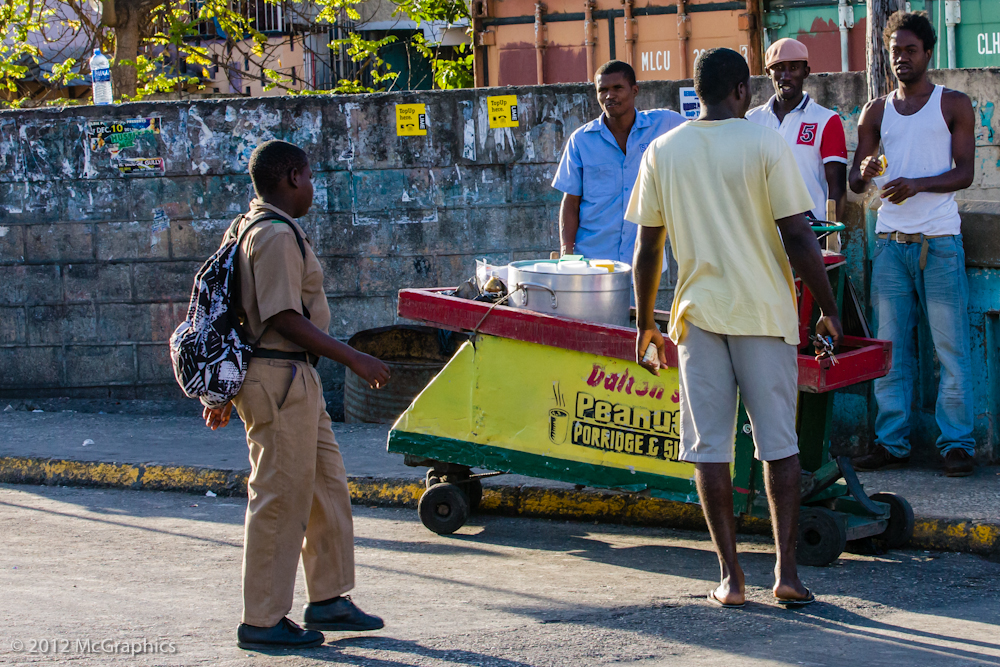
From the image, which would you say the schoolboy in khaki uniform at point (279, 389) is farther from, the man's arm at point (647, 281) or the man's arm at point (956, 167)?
the man's arm at point (956, 167)

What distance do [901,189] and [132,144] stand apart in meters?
5.27

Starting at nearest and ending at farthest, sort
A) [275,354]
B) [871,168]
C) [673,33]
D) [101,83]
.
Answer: [275,354] < [871,168] < [101,83] < [673,33]

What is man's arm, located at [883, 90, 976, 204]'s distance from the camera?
5.24 meters

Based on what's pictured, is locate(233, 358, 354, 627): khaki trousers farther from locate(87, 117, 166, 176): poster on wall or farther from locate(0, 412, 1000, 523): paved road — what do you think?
locate(87, 117, 166, 176): poster on wall

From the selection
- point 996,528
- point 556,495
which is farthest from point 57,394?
point 996,528

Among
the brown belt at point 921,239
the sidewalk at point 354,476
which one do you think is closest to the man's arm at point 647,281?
the sidewalk at point 354,476

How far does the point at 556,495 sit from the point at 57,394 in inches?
175

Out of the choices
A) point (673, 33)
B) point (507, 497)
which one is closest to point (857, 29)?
point (673, 33)

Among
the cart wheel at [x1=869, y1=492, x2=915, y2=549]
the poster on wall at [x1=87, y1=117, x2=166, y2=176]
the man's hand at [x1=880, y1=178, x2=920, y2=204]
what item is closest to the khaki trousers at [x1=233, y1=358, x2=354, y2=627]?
the cart wheel at [x1=869, y1=492, x2=915, y2=549]

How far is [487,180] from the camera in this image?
24.8 ft

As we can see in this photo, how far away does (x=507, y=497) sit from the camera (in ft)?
18.3

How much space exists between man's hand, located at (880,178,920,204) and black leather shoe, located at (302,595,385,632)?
3206 mm

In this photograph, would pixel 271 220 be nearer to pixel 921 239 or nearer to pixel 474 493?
pixel 474 493

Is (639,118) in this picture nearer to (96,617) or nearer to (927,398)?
(927,398)
